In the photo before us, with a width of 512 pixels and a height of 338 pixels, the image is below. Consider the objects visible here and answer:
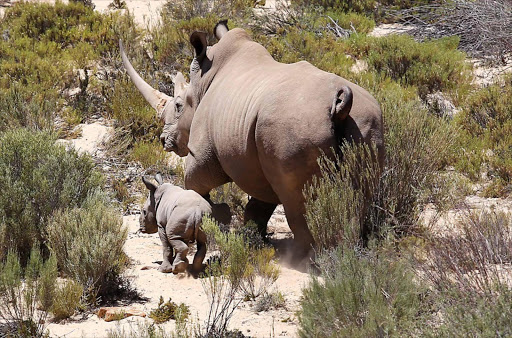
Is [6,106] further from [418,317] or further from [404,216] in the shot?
[418,317]

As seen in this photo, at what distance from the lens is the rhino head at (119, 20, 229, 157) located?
8.89 m

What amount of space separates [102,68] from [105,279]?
7687 millimetres

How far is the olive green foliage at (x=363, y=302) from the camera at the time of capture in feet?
16.0

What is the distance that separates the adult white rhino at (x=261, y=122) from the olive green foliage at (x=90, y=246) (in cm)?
130

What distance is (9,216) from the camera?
7586 millimetres

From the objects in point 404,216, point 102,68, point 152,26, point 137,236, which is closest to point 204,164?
point 137,236

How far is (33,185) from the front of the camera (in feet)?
25.7

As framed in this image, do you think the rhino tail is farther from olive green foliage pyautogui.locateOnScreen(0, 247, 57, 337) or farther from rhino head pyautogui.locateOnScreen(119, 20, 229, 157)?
olive green foliage pyautogui.locateOnScreen(0, 247, 57, 337)

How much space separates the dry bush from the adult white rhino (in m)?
6.35

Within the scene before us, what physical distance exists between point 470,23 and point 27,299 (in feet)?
36.3

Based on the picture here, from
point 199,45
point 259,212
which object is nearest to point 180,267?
point 259,212

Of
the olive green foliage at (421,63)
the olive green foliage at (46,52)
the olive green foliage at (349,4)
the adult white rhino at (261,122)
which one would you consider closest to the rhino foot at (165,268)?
the adult white rhino at (261,122)

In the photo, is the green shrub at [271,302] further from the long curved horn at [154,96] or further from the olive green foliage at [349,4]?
the olive green foliage at [349,4]

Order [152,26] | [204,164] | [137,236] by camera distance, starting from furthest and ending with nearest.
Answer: [152,26] → [137,236] → [204,164]
